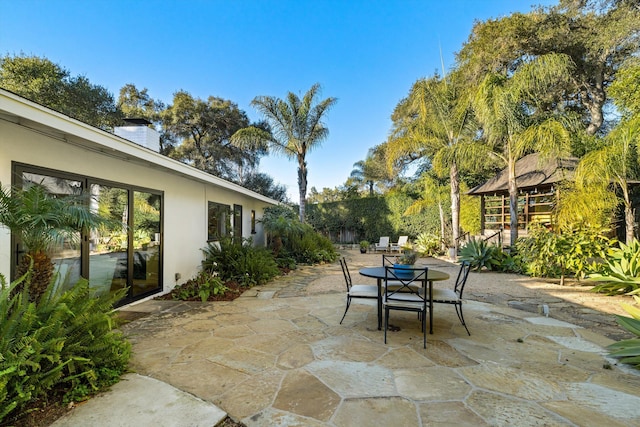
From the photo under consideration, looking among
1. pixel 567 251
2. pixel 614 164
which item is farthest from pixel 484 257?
pixel 614 164

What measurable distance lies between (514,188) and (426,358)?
8.42 m

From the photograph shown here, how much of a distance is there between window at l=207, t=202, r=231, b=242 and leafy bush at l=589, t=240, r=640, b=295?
28.0 feet

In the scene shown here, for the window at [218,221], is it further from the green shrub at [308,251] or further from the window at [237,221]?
the green shrub at [308,251]

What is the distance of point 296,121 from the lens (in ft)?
42.1

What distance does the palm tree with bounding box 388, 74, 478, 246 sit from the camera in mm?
10352

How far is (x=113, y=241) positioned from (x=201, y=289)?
5.81 ft

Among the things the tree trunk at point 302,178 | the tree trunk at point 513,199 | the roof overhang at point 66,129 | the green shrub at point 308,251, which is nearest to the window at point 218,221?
the green shrub at point 308,251

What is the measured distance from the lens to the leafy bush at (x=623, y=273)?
208 inches

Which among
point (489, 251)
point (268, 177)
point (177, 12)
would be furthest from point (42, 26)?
point (489, 251)

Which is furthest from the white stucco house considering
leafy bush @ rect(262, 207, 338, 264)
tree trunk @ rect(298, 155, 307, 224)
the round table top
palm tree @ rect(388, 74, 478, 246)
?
palm tree @ rect(388, 74, 478, 246)

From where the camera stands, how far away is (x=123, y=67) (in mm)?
14836

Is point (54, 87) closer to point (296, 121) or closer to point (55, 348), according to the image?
point (296, 121)

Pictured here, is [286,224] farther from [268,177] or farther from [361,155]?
[361,155]

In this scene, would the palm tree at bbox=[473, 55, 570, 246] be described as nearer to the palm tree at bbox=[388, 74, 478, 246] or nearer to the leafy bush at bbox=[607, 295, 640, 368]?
the palm tree at bbox=[388, 74, 478, 246]
